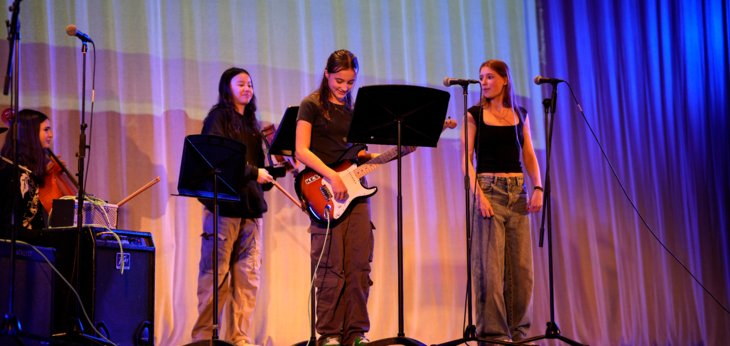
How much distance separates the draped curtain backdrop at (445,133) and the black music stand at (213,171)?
51.3 inches

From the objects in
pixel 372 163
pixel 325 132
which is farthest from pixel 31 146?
pixel 372 163

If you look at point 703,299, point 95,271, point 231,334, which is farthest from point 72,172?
point 703,299

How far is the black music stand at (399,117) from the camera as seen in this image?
11.3 feet

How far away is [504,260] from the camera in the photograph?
4.13 m

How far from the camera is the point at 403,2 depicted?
5668mm

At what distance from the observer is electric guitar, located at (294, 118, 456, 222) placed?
377 cm

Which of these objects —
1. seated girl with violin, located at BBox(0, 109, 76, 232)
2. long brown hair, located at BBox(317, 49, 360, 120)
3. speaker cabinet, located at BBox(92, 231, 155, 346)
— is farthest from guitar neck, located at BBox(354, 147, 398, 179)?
seated girl with violin, located at BBox(0, 109, 76, 232)

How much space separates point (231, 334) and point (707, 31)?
467cm

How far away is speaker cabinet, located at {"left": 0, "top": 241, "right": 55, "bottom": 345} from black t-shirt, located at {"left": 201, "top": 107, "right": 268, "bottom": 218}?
1061mm

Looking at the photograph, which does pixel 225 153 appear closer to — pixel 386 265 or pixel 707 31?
pixel 386 265

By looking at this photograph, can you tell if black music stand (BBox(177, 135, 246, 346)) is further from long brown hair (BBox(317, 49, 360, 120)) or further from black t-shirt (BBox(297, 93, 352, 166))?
long brown hair (BBox(317, 49, 360, 120))

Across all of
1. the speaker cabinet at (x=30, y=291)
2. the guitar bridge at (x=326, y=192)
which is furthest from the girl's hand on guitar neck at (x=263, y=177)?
the speaker cabinet at (x=30, y=291)

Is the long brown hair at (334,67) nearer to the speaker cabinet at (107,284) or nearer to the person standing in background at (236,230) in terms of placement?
the person standing in background at (236,230)

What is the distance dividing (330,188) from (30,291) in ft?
4.82
